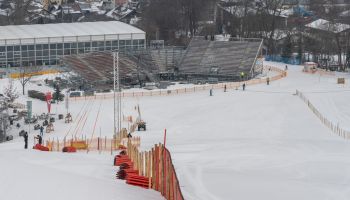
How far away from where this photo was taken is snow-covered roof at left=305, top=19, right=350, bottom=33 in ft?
291

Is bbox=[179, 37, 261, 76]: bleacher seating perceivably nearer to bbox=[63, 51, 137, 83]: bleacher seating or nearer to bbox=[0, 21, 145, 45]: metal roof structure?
bbox=[63, 51, 137, 83]: bleacher seating

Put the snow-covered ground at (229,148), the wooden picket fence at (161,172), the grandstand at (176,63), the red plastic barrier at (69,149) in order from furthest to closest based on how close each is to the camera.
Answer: the grandstand at (176,63) < the red plastic barrier at (69,149) < the snow-covered ground at (229,148) < the wooden picket fence at (161,172)

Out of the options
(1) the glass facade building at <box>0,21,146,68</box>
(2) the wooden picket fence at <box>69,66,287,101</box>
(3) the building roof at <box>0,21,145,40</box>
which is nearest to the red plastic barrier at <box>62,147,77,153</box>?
(2) the wooden picket fence at <box>69,66,287,101</box>

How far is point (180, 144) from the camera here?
34000mm

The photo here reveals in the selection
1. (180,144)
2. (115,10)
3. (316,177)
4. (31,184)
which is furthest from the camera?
(115,10)

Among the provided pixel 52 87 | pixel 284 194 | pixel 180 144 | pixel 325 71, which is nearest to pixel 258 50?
pixel 325 71

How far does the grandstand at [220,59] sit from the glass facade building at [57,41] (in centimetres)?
685

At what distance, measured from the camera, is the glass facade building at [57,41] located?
65.7 m

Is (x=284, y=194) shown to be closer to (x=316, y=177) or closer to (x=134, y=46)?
(x=316, y=177)

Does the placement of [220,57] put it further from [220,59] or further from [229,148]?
[229,148]

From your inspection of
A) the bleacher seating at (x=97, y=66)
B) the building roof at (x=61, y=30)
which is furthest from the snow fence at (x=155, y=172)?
the building roof at (x=61, y=30)

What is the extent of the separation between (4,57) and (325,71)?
99.5ft

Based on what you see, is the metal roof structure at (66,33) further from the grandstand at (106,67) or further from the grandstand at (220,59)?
the grandstand at (220,59)

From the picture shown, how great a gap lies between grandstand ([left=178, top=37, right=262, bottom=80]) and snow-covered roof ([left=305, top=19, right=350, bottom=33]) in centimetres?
2356
